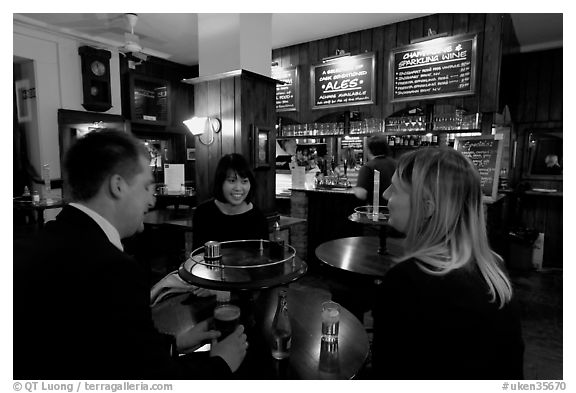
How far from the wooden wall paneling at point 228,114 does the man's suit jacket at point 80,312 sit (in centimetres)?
282

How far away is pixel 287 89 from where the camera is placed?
5.58 m

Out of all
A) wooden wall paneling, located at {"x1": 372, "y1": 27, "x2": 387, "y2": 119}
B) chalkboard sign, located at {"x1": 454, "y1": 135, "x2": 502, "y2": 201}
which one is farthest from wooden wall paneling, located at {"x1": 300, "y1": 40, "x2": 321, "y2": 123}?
chalkboard sign, located at {"x1": 454, "y1": 135, "x2": 502, "y2": 201}

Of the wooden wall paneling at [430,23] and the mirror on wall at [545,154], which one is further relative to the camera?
the mirror on wall at [545,154]

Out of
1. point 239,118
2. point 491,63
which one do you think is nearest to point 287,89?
point 239,118

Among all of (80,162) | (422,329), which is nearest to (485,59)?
(422,329)

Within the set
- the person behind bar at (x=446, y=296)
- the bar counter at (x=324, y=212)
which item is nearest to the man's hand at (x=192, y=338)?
the person behind bar at (x=446, y=296)

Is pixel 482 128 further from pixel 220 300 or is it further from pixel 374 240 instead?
pixel 220 300

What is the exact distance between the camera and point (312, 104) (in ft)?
17.4

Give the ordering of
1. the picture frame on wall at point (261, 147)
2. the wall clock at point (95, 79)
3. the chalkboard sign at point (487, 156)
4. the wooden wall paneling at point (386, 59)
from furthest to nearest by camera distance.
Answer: the wall clock at point (95, 79), the wooden wall paneling at point (386, 59), the chalkboard sign at point (487, 156), the picture frame on wall at point (261, 147)

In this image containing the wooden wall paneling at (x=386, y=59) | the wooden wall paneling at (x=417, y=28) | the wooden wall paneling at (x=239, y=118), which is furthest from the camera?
the wooden wall paneling at (x=386, y=59)

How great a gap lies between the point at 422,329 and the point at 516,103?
18.7ft

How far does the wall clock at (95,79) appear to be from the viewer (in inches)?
198

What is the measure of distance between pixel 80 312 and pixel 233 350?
0.44 metres

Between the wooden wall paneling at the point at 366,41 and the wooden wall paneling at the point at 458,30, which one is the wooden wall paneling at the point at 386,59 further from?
the wooden wall paneling at the point at 458,30
